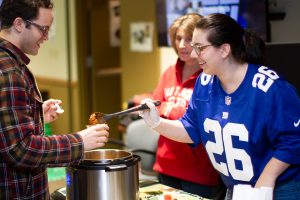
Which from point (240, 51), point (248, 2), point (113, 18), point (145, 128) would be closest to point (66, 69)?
point (113, 18)

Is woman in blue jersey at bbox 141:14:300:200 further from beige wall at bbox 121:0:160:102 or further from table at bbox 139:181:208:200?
beige wall at bbox 121:0:160:102

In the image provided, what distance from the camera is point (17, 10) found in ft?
4.68

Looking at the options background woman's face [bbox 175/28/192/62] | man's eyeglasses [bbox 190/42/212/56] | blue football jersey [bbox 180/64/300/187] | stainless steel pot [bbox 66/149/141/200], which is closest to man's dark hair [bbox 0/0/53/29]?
stainless steel pot [bbox 66/149/141/200]

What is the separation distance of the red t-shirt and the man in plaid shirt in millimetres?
724

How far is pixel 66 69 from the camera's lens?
189 inches

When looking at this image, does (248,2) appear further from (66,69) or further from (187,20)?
(66,69)

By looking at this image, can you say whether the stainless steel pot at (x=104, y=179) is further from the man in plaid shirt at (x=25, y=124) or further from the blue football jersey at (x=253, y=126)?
the blue football jersey at (x=253, y=126)

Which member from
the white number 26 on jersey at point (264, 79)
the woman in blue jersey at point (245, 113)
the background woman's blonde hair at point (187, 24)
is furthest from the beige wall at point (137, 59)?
the white number 26 on jersey at point (264, 79)

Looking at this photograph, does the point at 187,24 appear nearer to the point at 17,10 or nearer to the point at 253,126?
the point at 253,126

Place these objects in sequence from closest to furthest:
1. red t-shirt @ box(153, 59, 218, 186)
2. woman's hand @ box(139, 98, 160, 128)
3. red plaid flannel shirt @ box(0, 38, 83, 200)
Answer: red plaid flannel shirt @ box(0, 38, 83, 200), woman's hand @ box(139, 98, 160, 128), red t-shirt @ box(153, 59, 218, 186)

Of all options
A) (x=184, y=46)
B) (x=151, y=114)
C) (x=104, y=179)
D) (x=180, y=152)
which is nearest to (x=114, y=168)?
(x=104, y=179)

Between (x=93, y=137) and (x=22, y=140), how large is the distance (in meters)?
0.24

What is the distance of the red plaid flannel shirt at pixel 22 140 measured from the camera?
1340 mm

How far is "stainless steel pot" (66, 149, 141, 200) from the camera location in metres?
1.48
